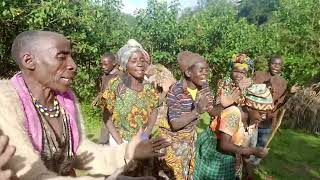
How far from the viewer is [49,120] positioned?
2.55 meters

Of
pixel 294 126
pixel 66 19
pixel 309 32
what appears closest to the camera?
pixel 66 19

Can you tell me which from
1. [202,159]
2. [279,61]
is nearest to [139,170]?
[202,159]

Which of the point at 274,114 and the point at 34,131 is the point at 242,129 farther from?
the point at 274,114

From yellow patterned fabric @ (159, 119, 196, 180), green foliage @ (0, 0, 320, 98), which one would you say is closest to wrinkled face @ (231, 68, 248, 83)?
yellow patterned fabric @ (159, 119, 196, 180)

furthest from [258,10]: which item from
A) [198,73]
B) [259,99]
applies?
[259,99]

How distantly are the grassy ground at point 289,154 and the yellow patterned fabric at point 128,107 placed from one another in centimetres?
280

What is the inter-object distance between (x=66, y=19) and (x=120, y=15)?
9485mm

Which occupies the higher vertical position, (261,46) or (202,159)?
(261,46)

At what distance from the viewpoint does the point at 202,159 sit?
4.21 m

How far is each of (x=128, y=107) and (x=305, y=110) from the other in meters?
7.75

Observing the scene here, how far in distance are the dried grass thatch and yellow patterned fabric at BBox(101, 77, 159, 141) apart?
731 cm

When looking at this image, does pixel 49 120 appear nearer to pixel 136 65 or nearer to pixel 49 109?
pixel 49 109

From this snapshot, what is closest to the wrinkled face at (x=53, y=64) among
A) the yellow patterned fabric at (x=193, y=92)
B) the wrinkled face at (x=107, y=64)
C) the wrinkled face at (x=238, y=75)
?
the yellow patterned fabric at (x=193, y=92)

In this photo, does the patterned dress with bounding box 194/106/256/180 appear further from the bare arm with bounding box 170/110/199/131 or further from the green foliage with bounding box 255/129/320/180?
the green foliage with bounding box 255/129/320/180
